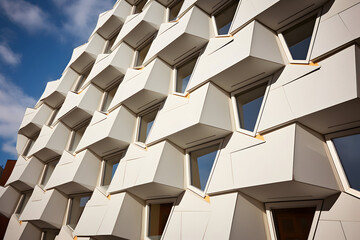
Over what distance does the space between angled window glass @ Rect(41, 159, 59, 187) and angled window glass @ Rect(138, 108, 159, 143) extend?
17.5 feet

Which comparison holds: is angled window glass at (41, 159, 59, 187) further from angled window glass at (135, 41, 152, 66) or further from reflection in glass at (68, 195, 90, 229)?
angled window glass at (135, 41, 152, 66)

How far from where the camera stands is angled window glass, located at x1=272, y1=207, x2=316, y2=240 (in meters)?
2.86

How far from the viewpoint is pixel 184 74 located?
5.91m

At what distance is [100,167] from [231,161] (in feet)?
14.9

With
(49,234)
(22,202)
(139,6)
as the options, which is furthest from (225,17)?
(22,202)

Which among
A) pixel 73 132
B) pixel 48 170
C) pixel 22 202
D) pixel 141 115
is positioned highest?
pixel 73 132

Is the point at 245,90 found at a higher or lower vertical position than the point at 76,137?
lower

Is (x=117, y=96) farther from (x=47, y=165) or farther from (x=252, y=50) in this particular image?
(x=47, y=165)

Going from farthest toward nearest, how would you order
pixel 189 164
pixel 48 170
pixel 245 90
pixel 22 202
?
pixel 22 202 → pixel 48 170 → pixel 189 164 → pixel 245 90

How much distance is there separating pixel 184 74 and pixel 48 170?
24.3ft

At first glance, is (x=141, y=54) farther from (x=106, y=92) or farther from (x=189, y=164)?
(x=189, y=164)

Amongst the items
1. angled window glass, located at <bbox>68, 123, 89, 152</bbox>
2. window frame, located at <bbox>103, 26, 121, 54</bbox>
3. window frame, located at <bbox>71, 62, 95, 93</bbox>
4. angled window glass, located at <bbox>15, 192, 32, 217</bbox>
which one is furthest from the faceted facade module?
angled window glass, located at <bbox>15, 192, 32, 217</bbox>

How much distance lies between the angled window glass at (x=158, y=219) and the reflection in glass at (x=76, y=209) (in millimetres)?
2814

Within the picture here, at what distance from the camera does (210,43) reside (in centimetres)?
500
